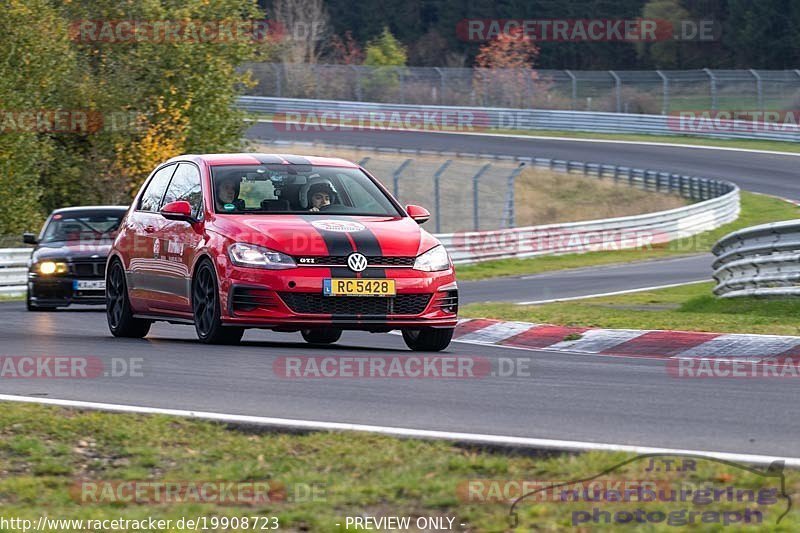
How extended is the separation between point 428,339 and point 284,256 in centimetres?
159

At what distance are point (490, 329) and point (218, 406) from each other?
6.34m

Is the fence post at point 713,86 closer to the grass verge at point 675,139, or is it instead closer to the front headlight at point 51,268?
the grass verge at point 675,139

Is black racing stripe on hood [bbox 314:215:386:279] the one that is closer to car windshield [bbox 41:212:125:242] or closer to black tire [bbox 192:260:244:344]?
black tire [bbox 192:260:244:344]

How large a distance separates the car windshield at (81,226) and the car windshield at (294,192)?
25.2ft

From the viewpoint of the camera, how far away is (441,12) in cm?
9519

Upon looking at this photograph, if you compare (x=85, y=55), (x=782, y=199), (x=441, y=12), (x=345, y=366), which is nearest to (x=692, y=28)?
(x=441, y=12)

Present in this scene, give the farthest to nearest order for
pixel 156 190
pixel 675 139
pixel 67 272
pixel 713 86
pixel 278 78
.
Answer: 1. pixel 278 78
2. pixel 675 139
3. pixel 713 86
4. pixel 67 272
5. pixel 156 190

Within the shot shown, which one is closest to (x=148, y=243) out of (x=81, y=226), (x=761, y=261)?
(x=761, y=261)

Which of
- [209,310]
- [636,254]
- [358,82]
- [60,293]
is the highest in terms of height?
[209,310]

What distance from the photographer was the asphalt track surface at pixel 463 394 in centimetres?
672

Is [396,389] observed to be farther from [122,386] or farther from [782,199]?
[782,199]

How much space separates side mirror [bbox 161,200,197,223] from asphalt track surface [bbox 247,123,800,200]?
33.0 m

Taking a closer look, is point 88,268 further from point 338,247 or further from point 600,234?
point 600,234

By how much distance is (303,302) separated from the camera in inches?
421
